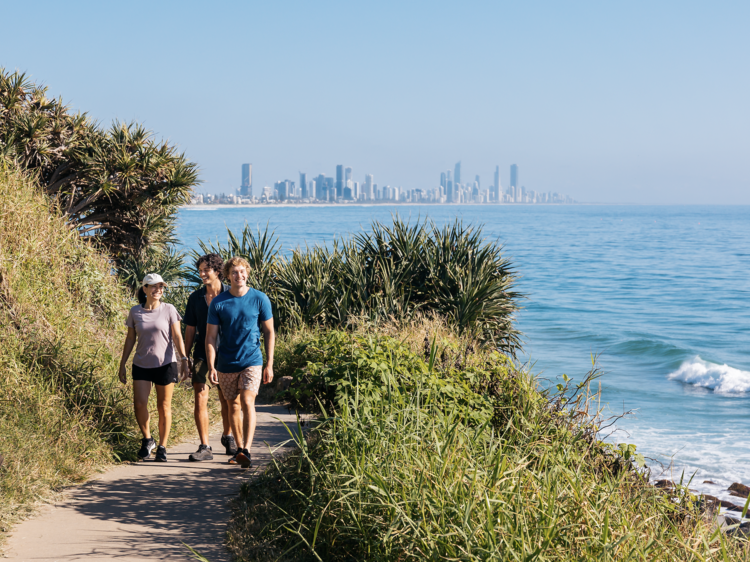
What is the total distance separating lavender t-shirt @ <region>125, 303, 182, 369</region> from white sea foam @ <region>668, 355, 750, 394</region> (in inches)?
650

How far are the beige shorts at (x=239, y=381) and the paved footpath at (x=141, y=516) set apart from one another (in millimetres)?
748

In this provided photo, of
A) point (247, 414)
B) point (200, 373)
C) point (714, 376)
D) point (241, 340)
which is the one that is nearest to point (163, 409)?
point (200, 373)

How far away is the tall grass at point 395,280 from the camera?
11953mm

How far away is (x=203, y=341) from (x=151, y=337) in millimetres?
533

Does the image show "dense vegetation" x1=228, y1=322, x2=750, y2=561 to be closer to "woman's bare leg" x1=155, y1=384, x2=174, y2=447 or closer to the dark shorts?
the dark shorts

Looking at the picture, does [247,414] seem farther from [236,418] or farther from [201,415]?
[201,415]

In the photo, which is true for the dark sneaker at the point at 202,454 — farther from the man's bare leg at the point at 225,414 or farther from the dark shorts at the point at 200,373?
the dark shorts at the point at 200,373

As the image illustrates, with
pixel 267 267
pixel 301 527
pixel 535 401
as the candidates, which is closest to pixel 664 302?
pixel 267 267

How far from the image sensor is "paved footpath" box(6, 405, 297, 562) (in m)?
4.43

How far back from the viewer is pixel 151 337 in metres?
6.48

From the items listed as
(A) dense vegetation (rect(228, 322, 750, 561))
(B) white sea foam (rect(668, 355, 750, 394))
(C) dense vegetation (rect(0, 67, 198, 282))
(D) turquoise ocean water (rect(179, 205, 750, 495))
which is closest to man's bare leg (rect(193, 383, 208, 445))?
(A) dense vegetation (rect(228, 322, 750, 561))

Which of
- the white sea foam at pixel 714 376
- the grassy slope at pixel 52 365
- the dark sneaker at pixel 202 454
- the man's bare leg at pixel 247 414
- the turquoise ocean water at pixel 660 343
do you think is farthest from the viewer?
the white sea foam at pixel 714 376

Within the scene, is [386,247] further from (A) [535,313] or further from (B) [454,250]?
(A) [535,313]

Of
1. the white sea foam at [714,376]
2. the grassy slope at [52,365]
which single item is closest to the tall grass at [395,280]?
the grassy slope at [52,365]
